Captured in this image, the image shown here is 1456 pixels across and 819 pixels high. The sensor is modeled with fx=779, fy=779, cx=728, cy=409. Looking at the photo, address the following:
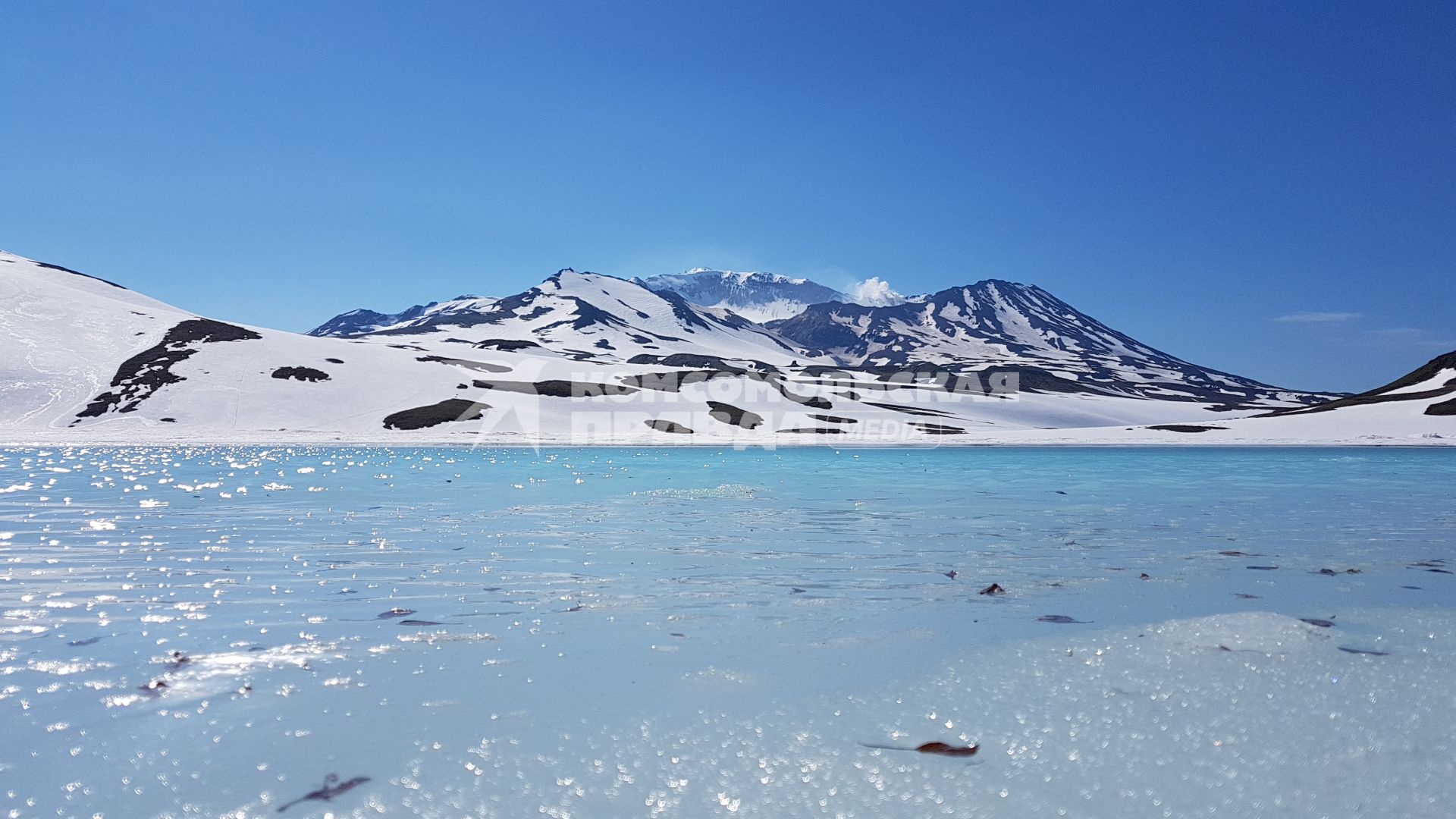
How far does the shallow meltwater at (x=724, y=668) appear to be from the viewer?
5.05 meters

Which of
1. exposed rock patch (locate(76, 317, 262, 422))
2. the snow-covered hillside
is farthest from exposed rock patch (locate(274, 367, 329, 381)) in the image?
exposed rock patch (locate(76, 317, 262, 422))

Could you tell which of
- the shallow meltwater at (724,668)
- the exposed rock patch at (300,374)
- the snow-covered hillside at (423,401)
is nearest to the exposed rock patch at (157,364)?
the snow-covered hillside at (423,401)

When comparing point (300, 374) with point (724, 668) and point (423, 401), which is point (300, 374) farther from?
point (724, 668)

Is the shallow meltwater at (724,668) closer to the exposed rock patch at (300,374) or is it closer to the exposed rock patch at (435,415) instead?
the exposed rock patch at (435,415)

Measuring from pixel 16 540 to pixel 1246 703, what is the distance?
2040 centimetres

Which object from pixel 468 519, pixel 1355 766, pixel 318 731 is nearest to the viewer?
pixel 1355 766

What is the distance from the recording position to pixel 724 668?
756 cm

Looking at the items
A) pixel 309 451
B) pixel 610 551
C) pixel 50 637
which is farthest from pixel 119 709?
pixel 309 451

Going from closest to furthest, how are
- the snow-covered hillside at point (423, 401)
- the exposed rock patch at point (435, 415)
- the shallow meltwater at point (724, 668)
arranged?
1. the shallow meltwater at point (724, 668)
2. the snow-covered hillside at point (423, 401)
3. the exposed rock patch at point (435, 415)

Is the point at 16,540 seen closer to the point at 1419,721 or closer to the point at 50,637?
the point at 50,637

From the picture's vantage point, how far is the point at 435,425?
84.9 meters

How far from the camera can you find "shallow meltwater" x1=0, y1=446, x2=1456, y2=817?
505 cm

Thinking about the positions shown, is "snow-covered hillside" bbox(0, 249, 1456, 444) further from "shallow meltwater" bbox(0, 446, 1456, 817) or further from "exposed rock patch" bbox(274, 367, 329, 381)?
"shallow meltwater" bbox(0, 446, 1456, 817)

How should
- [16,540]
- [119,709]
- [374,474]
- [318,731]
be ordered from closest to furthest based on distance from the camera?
[318,731] < [119,709] < [16,540] < [374,474]
